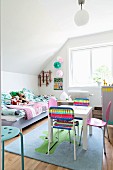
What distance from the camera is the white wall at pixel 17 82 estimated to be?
3.74 meters

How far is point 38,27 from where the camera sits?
126 inches

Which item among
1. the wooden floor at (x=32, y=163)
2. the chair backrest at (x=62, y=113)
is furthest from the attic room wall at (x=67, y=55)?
the chair backrest at (x=62, y=113)

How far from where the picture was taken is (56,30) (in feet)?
12.4

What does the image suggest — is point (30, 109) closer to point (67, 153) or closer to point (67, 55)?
point (67, 153)

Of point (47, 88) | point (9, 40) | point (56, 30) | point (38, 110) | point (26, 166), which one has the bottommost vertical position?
point (26, 166)

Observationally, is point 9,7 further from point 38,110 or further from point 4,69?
→ point 38,110

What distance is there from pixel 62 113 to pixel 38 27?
8.03 ft

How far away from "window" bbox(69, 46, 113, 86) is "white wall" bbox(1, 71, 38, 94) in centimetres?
150

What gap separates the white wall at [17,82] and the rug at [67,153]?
1.93 meters

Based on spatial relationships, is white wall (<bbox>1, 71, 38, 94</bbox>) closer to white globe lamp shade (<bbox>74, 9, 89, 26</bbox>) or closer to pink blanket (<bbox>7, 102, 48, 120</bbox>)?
pink blanket (<bbox>7, 102, 48, 120</bbox>)

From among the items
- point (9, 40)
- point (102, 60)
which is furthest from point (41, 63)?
point (102, 60)

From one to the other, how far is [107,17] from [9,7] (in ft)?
7.85

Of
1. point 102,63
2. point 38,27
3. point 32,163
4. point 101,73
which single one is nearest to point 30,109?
point 32,163

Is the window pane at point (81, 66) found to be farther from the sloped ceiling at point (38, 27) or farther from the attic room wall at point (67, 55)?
the sloped ceiling at point (38, 27)
